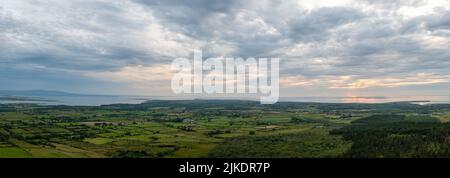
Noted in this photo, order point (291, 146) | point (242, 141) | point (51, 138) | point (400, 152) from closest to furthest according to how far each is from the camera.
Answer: point (400, 152) → point (291, 146) → point (242, 141) → point (51, 138)

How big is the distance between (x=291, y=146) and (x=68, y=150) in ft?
165

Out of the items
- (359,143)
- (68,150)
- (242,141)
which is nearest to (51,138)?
(68,150)

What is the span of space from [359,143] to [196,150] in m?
37.9

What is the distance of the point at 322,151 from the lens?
7625cm

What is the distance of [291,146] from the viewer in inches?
3295
